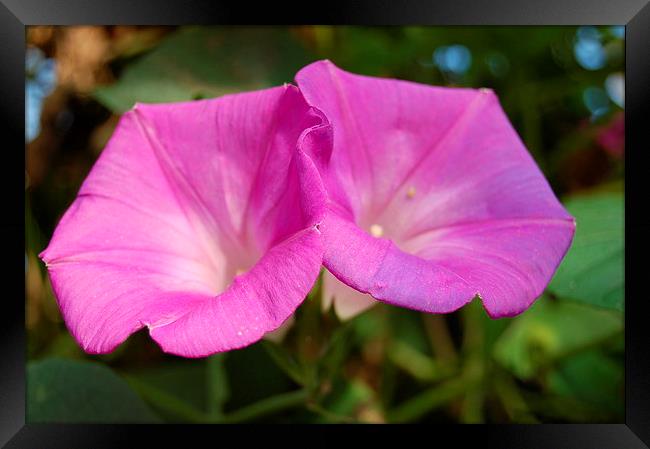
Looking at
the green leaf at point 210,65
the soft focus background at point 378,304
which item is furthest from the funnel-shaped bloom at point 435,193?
the green leaf at point 210,65

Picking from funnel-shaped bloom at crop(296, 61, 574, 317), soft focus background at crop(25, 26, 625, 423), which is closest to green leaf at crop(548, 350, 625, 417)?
soft focus background at crop(25, 26, 625, 423)

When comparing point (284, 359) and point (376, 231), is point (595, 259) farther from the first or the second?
point (284, 359)

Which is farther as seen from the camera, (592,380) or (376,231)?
(592,380)

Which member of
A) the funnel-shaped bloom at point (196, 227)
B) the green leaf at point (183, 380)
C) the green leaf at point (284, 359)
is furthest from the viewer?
the green leaf at point (183, 380)

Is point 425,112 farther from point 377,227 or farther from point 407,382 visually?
point 407,382

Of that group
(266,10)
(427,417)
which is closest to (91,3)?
(266,10)

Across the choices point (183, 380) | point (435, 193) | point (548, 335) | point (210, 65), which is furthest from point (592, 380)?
point (210, 65)

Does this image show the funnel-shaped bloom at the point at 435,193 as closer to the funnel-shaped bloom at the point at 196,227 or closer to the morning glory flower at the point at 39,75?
the funnel-shaped bloom at the point at 196,227
